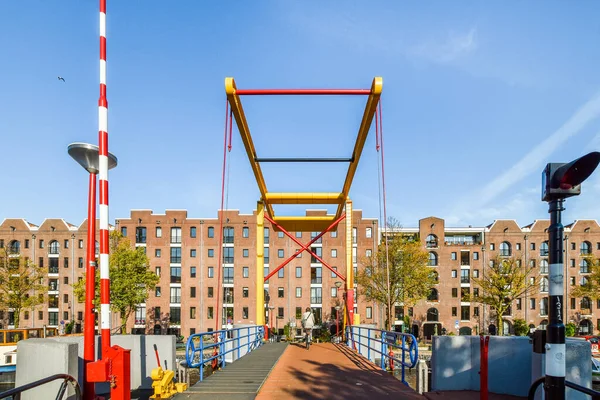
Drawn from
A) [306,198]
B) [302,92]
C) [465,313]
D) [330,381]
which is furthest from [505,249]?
[330,381]

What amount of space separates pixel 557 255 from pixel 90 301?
18.7 feet

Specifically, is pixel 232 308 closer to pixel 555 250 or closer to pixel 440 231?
pixel 440 231

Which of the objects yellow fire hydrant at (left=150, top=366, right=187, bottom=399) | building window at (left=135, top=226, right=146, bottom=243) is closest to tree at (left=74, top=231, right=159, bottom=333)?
building window at (left=135, top=226, right=146, bottom=243)

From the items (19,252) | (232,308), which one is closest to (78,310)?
(19,252)

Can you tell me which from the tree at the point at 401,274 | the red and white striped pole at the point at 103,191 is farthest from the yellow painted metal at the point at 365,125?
the tree at the point at 401,274

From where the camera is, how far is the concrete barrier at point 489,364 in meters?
7.01

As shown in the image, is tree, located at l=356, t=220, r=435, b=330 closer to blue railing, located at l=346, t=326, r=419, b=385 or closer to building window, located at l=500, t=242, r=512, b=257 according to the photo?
building window, located at l=500, t=242, r=512, b=257

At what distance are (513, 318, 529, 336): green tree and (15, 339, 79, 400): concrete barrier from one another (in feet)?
157

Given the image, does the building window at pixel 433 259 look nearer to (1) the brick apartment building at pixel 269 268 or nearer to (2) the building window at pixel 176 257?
(1) the brick apartment building at pixel 269 268

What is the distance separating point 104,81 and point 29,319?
175 ft

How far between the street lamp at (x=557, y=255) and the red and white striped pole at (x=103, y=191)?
4.69 metres

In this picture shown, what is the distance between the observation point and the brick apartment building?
4784cm

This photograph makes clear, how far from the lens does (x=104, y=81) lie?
219 inches

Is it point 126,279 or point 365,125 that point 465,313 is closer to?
point 126,279
